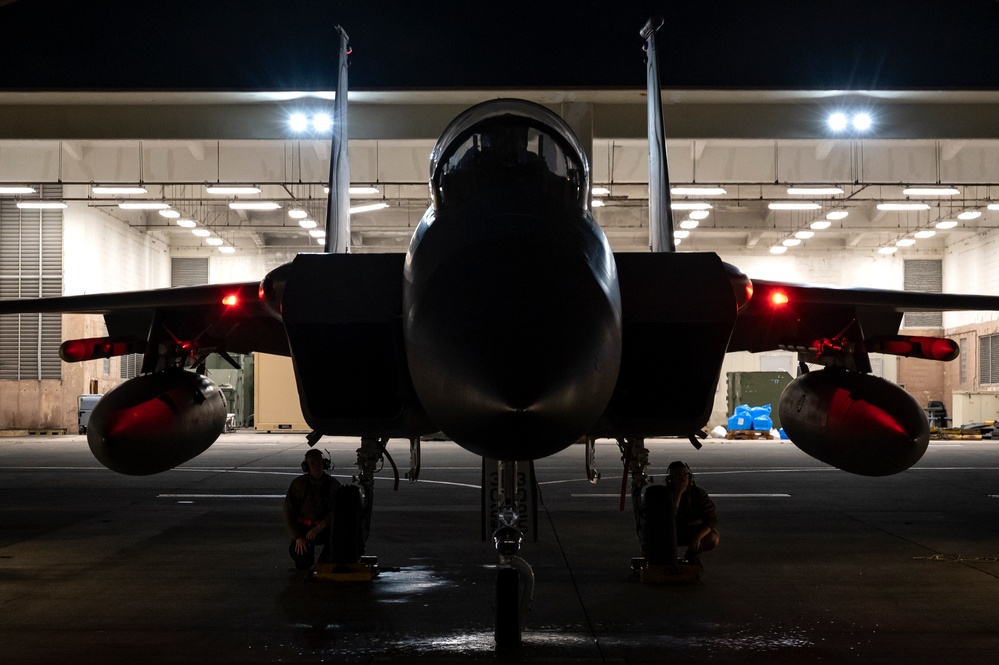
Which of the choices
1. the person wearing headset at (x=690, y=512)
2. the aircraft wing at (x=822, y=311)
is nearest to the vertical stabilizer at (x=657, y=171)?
the aircraft wing at (x=822, y=311)

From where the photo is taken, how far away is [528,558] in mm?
8469

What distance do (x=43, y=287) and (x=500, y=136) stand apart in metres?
29.4

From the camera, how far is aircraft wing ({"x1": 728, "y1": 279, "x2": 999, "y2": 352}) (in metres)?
7.33

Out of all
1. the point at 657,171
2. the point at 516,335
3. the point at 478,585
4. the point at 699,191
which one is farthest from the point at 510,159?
the point at 699,191

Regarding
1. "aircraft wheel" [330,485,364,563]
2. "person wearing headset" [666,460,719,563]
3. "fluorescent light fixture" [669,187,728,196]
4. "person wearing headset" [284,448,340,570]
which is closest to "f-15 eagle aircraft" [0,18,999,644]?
"person wearing headset" [666,460,719,563]

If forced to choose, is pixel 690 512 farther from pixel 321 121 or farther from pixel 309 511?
pixel 321 121

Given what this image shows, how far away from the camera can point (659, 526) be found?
745cm

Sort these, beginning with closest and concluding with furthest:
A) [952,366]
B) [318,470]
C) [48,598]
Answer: [48,598]
[318,470]
[952,366]

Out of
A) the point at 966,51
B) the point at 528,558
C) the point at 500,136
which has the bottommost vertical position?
the point at 528,558

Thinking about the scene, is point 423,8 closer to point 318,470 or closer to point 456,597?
point 318,470

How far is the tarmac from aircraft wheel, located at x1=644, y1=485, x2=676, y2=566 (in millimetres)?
290

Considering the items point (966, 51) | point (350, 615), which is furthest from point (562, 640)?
point (966, 51)

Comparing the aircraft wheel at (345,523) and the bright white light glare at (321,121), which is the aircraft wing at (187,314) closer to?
the aircraft wheel at (345,523)

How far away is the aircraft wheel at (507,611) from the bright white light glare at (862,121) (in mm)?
15030
